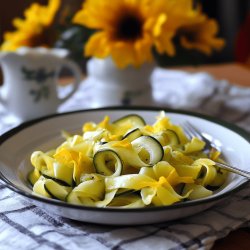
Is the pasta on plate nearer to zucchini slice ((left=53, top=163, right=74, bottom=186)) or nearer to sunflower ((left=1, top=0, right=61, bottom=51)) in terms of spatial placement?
zucchini slice ((left=53, top=163, right=74, bottom=186))

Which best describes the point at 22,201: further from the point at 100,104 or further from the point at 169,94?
the point at 169,94

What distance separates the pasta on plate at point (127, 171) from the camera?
2.01ft

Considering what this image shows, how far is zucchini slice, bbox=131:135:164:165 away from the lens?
656mm

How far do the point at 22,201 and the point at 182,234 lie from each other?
0.22 m

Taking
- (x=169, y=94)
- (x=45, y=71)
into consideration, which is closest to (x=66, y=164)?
(x=45, y=71)

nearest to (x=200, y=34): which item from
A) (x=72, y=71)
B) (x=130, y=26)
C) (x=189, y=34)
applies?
(x=189, y=34)

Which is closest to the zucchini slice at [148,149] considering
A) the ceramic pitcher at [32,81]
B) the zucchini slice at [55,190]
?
the zucchini slice at [55,190]

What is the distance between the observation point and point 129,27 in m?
1.00

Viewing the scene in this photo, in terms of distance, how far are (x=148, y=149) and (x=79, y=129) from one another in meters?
0.24

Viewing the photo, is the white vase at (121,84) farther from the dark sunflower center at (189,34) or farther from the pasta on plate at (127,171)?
the pasta on plate at (127,171)

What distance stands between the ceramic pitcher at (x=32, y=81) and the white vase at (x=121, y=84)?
2.3 inches

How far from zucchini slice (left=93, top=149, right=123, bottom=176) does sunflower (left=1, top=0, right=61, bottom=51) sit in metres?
0.54

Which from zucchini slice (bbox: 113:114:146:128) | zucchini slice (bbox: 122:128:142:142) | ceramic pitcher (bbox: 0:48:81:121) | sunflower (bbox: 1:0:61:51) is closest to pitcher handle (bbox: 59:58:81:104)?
ceramic pitcher (bbox: 0:48:81:121)

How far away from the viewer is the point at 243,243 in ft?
1.99
